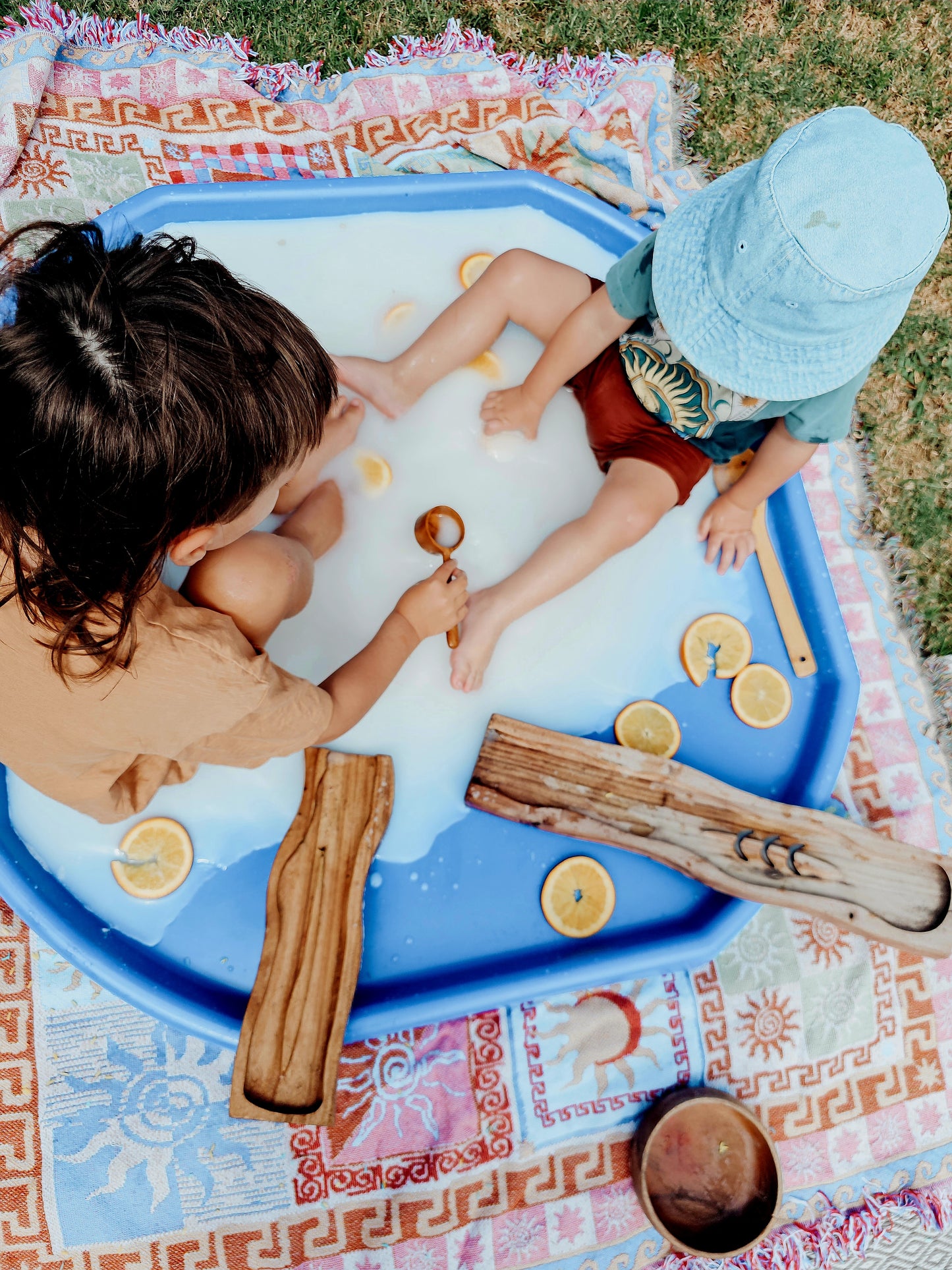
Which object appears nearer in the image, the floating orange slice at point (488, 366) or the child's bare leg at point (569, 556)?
the child's bare leg at point (569, 556)

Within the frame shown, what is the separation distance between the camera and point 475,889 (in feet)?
3.67

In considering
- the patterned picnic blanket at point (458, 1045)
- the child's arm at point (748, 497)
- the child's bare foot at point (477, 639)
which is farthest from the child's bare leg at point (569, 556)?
the patterned picnic blanket at point (458, 1045)

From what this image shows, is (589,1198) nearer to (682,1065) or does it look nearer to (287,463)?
(682,1065)

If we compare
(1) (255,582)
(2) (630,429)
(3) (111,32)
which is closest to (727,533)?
(2) (630,429)

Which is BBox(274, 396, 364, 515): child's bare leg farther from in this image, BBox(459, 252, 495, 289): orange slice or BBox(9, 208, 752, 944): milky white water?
BBox(459, 252, 495, 289): orange slice

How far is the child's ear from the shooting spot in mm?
684

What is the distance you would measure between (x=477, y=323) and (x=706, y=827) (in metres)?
0.74

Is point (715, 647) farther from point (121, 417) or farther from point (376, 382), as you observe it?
point (121, 417)

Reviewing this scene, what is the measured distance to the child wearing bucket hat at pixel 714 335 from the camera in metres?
0.72

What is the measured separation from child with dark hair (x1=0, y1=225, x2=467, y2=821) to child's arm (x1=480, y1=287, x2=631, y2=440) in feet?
1.33

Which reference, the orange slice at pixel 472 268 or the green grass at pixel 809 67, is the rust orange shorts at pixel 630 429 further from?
the green grass at pixel 809 67

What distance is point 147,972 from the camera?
106 cm

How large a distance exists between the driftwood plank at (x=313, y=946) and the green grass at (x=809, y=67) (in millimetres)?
929

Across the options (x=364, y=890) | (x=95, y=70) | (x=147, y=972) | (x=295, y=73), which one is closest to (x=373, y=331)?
(x=295, y=73)
